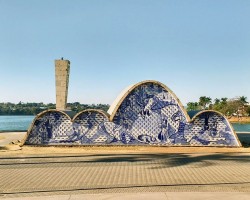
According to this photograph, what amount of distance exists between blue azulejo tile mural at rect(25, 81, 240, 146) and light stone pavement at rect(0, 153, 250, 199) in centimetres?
309

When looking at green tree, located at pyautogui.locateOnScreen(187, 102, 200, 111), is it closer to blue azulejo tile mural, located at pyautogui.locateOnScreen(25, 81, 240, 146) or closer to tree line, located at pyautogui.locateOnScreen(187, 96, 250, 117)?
tree line, located at pyautogui.locateOnScreen(187, 96, 250, 117)

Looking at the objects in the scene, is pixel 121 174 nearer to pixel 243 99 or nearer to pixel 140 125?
pixel 140 125

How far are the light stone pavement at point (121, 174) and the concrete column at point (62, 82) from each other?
23.5 ft

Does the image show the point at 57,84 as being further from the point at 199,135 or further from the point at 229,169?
the point at 229,169

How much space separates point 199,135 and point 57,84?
12.6m

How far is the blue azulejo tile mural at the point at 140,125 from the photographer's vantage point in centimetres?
2244

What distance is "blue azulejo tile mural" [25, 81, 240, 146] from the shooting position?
2244 centimetres

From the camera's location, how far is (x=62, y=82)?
25.4 meters

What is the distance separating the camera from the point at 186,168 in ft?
49.8

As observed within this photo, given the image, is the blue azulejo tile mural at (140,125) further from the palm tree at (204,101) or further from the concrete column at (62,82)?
the palm tree at (204,101)

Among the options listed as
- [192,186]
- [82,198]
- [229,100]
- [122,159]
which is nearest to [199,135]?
[122,159]

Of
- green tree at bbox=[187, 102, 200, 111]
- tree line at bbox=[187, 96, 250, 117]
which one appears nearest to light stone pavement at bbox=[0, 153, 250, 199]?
tree line at bbox=[187, 96, 250, 117]

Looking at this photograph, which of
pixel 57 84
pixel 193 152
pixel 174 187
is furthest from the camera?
pixel 57 84

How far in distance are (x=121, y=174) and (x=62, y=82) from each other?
1378cm
